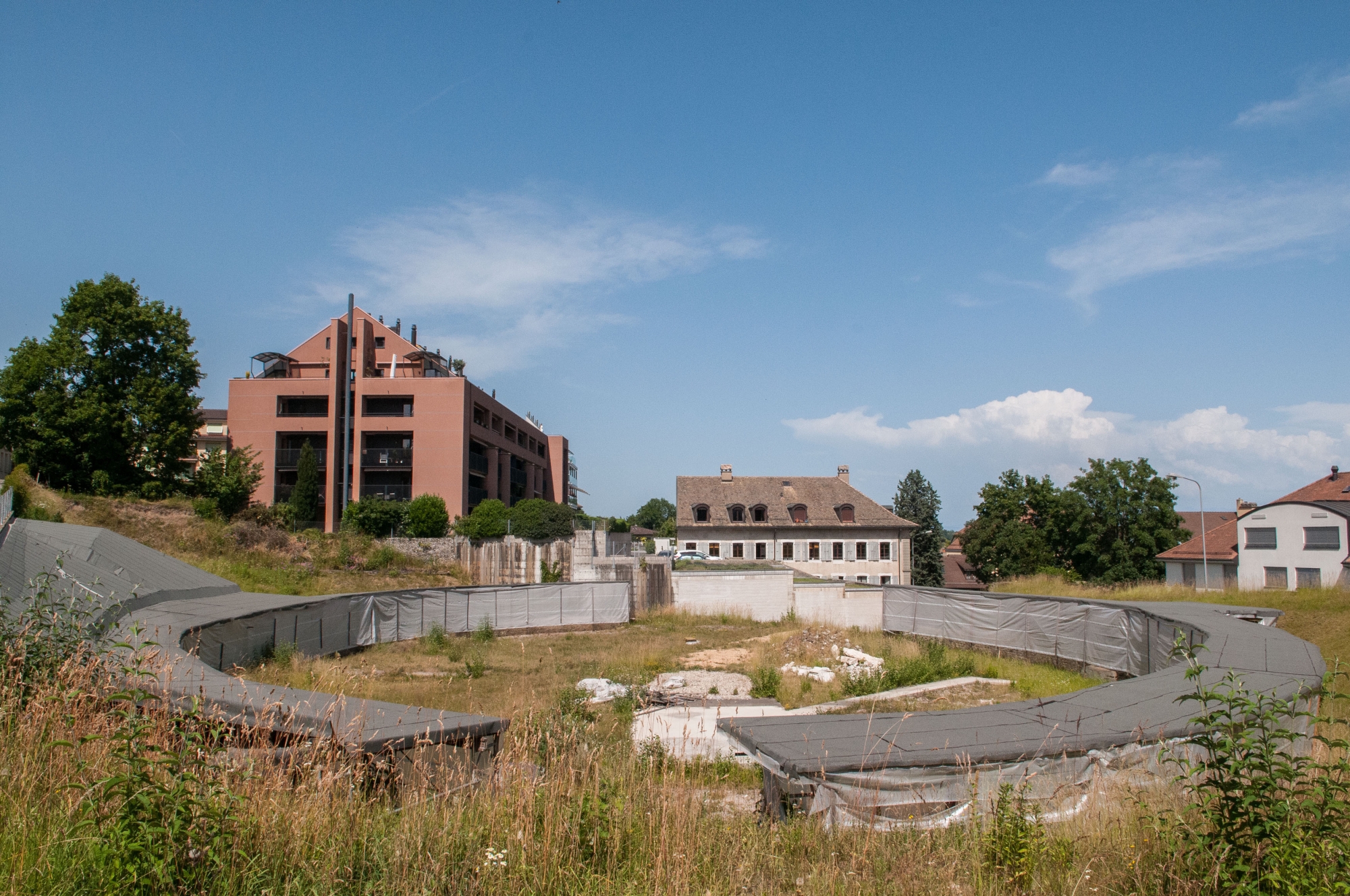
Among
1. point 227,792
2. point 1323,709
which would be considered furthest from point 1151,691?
point 227,792

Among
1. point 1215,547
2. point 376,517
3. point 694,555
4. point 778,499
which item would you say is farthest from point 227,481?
point 1215,547

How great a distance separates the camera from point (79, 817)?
3830 mm

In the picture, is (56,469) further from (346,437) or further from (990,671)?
(990,671)

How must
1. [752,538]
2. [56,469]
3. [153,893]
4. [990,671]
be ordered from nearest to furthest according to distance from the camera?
[153,893] < [990,671] < [56,469] < [752,538]

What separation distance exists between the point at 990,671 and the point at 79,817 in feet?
51.4

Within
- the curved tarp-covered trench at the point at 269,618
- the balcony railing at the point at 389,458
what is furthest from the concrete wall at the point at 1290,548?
the balcony railing at the point at 389,458

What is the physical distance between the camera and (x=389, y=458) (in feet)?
145

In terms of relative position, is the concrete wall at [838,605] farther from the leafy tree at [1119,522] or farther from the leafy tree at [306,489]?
the leafy tree at [1119,522]

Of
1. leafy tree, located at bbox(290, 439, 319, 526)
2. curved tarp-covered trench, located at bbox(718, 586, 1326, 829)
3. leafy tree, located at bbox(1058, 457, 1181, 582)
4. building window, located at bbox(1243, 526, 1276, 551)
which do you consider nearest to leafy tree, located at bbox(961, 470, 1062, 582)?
leafy tree, located at bbox(1058, 457, 1181, 582)

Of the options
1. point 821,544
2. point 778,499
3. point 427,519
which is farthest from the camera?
point 778,499

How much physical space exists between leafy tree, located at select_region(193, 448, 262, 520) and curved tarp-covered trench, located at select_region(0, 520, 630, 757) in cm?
1568

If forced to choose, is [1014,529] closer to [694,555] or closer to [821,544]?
[821,544]

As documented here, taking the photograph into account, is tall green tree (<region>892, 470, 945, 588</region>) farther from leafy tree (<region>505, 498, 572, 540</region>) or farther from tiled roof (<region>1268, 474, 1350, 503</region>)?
leafy tree (<region>505, 498, 572, 540</region>)

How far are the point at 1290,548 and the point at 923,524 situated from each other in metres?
31.5
